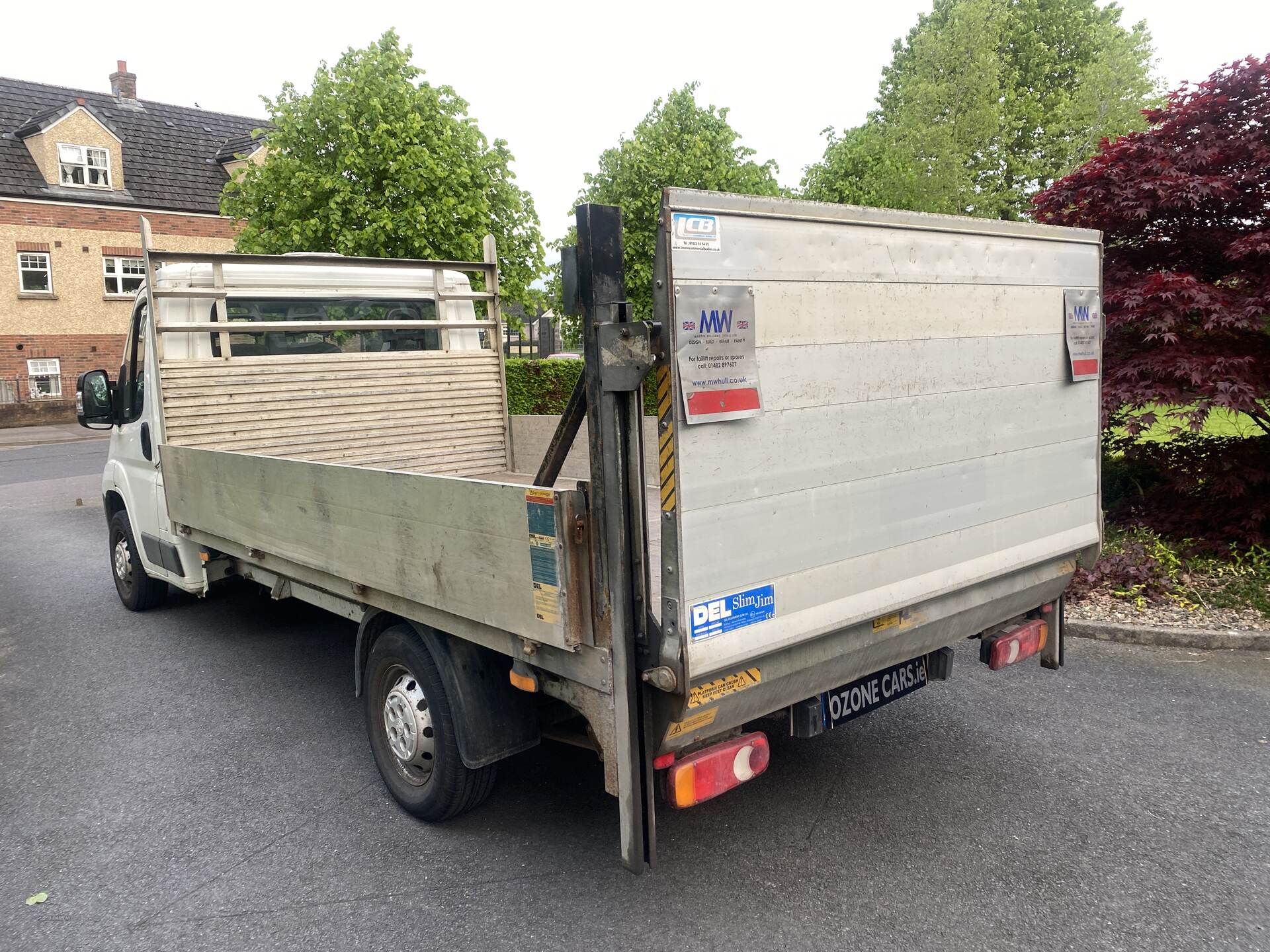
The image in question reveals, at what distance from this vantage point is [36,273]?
1138 inches

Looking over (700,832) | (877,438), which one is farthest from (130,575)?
(877,438)

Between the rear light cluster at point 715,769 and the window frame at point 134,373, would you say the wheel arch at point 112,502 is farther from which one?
the rear light cluster at point 715,769

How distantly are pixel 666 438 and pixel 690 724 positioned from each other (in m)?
0.89

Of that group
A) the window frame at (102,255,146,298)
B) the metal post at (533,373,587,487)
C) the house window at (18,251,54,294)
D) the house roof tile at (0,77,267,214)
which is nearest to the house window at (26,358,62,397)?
the house window at (18,251,54,294)

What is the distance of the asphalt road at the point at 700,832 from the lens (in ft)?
10.2

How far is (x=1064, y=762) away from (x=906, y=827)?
1.00 m

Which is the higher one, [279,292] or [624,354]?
[279,292]

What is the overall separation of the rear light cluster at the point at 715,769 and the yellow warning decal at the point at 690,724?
119 millimetres

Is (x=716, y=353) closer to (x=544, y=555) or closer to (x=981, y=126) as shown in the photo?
(x=544, y=555)

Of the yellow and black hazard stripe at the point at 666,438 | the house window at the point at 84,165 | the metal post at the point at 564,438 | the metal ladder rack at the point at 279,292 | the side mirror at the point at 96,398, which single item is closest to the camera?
the yellow and black hazard stripe at the point at 666,438

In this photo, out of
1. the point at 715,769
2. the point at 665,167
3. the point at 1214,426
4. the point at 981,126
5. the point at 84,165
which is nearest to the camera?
the point at 715,769

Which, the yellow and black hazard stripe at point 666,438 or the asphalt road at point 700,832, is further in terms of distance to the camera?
the asphalt road at point 700,832

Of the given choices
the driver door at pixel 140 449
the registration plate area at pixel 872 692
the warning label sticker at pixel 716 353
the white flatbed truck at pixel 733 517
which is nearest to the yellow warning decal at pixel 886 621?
the white flatbed truck at pixel 733 517

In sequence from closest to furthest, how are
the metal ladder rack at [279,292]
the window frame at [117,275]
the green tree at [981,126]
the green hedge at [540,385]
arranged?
the metal ladder rack at [279,292]
the green hedge at [540,385]
the green tree at [981,126]
the window frame at [117,275]
